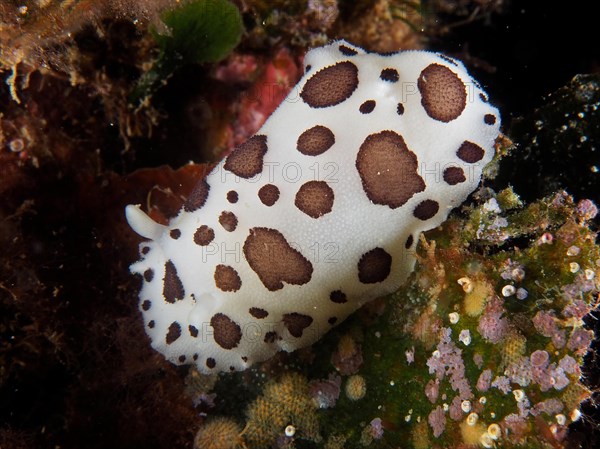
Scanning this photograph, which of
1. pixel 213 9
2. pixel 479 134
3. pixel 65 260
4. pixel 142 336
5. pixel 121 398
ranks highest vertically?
pixel 213 9

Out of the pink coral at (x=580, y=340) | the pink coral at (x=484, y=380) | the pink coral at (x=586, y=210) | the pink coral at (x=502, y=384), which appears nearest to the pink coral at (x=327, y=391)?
the pink coral at (x=484, y=380)

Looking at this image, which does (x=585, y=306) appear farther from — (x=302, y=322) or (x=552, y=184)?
(x=302, y=322)

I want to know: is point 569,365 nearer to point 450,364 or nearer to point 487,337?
point 487,337

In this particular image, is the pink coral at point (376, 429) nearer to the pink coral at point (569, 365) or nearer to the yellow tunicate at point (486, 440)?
the yellow tunicate at point (486, 440)

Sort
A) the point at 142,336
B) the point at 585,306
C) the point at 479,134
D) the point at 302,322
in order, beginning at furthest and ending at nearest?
1. the point at 142,336
2. the point at 302,322
3. the point at 479,134
4. the point at 585,306

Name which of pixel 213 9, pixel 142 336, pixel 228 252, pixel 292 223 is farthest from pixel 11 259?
pixel 213 9

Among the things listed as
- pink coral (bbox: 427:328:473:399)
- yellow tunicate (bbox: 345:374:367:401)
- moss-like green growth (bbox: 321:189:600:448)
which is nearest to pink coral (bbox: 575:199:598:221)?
moss-like green growth (bbox: 321:189:600:448)
